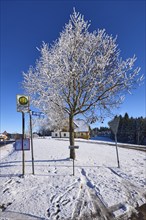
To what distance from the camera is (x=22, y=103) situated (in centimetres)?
703

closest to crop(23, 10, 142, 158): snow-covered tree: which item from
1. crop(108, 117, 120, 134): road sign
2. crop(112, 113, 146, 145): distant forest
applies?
crop(108, 117, 120, 134): road sign

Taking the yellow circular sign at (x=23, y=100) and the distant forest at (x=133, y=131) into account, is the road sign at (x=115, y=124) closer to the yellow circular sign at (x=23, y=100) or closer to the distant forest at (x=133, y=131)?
the yellow circular sign at (x=23, y=100)

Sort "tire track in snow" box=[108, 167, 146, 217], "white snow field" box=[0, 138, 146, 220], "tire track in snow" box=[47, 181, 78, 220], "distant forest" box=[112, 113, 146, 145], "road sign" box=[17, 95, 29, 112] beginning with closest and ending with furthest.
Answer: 1. "tire track in snow" box=[47, 181, 78, 220]
2. "white snow field" box=[0, 138, 146, 220]
3. "tire track in snow" box=[108, 167, 146, 217]
4. "road sign" box=[17, 95, 29, 112]
5. "distant forest" box=[112, 113, 146, 145]

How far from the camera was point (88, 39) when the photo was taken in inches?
413

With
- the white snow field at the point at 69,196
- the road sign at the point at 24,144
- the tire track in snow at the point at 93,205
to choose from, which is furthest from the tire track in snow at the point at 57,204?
the road sign at the point at 24,144

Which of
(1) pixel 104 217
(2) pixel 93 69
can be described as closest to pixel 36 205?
(1) pixel 104 217

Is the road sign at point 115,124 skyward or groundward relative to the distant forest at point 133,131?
skyward

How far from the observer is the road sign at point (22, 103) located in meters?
6.98

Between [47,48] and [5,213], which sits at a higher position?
[47,48]

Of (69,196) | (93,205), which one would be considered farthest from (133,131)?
(93,205)

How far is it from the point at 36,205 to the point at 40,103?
7.14m

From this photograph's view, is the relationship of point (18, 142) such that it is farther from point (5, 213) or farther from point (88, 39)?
point (88, 39)

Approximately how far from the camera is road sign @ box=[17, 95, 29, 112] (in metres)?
6.98

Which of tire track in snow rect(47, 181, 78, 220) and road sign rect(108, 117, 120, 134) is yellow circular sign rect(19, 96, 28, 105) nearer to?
tire track in snow rect(47, 181, 78, 220)
